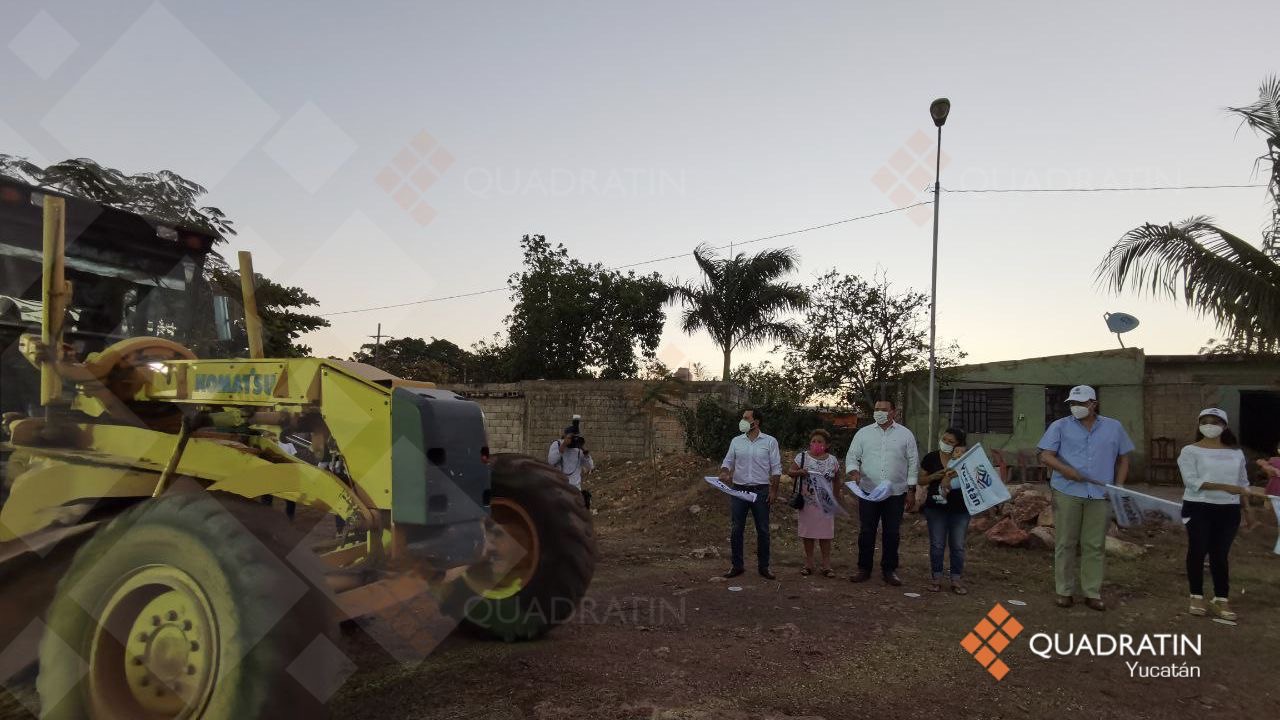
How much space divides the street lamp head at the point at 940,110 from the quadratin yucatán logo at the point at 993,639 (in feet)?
27.9

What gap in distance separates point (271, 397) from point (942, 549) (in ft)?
20.9

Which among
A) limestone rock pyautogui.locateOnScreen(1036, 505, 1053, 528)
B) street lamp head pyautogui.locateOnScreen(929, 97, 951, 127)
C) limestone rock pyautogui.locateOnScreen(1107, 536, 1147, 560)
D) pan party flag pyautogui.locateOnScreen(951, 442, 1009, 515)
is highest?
street lamp head pyautogui.locateOnScreen(929, 97, 951, 127)

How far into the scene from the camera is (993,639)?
5.57 metres

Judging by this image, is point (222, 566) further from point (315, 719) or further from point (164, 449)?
point (164, 449)

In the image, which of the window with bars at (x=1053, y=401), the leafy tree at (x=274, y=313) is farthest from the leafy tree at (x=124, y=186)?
the window with bars at (x=1053, y=401)

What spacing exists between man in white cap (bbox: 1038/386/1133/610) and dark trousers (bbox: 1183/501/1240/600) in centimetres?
63

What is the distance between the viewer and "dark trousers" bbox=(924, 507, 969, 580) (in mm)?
7270

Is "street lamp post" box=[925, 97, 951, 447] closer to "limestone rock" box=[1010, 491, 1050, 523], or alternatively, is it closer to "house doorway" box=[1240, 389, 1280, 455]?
"limestone rock" box=[1010, 491, 1050, 523]

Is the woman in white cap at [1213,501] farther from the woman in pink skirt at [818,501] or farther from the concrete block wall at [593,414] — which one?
the concrete block wall at [593,414]

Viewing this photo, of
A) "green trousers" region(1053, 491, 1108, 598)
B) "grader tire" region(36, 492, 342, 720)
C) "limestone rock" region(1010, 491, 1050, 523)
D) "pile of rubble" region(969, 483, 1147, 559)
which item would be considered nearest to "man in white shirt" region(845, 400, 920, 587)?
"green trousers" region(1053, 491, 1108, 598)

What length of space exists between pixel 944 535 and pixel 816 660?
3.11 meters

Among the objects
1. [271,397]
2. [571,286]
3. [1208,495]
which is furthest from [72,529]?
[571,286]

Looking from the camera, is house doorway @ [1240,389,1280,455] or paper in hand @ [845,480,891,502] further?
house doorway @ [1240,389,1280,455]

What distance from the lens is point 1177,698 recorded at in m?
4.42
